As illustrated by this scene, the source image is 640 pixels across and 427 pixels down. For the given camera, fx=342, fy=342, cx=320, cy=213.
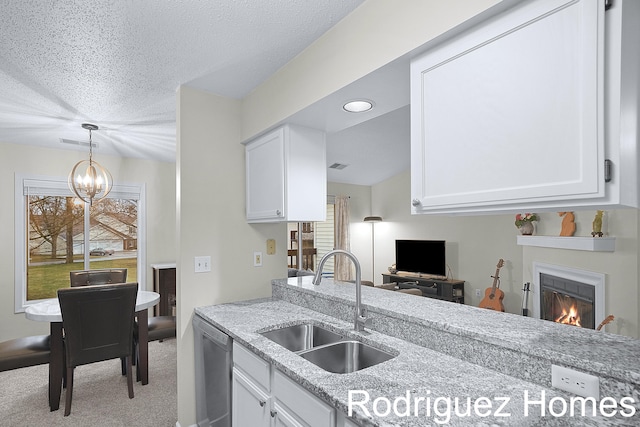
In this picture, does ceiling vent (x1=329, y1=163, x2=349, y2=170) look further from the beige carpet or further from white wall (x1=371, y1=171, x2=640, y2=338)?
the beige carpet

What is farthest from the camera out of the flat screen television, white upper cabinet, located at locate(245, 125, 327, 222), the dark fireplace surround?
the flat screen television

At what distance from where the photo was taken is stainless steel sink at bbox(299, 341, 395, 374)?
63.1 inches

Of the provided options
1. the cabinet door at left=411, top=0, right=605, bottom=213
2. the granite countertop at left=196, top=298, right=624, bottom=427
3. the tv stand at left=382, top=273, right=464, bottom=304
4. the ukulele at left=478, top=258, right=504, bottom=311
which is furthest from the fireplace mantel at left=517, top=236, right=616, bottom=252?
the cabinet door at left=411, top=0, right=605, bottom=213

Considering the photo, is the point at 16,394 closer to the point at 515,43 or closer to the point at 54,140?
the point at 54,140

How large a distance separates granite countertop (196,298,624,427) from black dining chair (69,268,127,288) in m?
2.67

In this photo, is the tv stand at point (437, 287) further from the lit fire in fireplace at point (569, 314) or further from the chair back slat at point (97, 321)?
the chair back slat at point (97, 321)

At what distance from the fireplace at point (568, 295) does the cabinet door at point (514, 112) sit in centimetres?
270

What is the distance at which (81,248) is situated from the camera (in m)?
Result: 4.34

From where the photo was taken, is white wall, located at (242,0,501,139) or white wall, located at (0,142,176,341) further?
white wall, located at (0,142,176,341)

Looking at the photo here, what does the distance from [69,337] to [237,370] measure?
1.68m

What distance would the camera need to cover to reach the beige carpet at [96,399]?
2502 mm

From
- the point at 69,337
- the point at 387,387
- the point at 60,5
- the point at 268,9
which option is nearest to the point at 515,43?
the point at 268,9

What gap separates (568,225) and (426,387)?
329 centimetres

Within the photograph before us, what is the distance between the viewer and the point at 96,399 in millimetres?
2789
